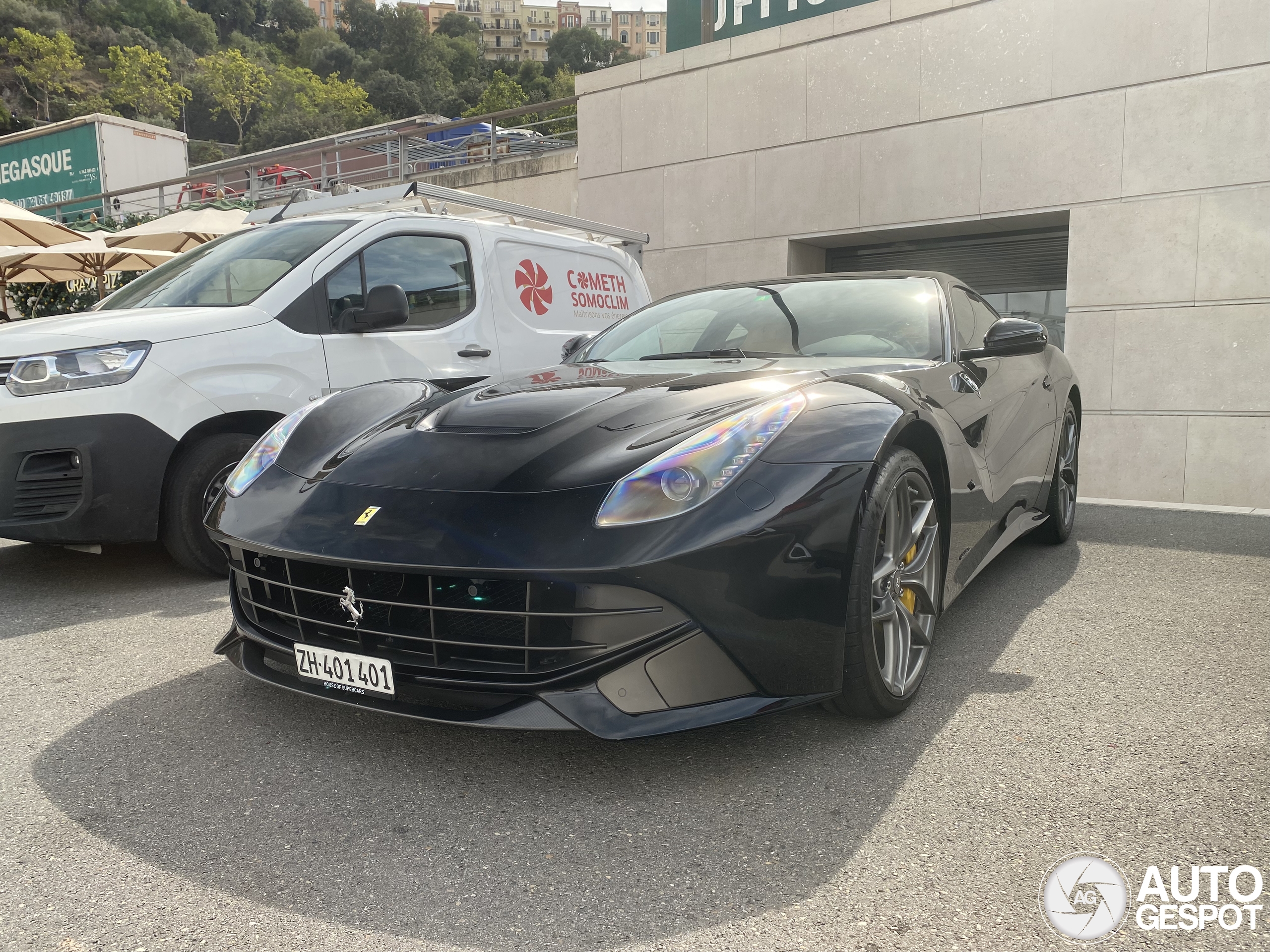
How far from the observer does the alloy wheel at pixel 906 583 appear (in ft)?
7.78

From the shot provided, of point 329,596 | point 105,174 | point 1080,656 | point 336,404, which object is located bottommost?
point 1080,656

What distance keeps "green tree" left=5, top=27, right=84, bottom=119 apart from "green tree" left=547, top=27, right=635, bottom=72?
55214 mm

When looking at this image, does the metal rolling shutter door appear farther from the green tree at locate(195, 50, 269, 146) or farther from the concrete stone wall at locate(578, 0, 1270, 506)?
the green tree at locate(195, 50, 269, 146)

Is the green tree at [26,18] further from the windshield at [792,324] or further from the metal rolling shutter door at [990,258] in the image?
the windshield at [792,324]

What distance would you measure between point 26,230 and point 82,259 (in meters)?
1.07

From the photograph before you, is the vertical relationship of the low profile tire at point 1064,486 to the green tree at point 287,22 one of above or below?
below

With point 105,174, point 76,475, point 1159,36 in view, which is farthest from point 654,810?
point 105,174

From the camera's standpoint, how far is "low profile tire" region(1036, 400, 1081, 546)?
14.8ft

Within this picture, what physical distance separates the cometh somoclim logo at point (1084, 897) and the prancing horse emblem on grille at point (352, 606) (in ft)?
5.04

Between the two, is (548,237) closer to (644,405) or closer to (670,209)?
(644,405)

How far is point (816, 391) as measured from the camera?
95.9 inches

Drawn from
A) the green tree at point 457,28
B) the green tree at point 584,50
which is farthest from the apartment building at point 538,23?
the green tree at point 584,50

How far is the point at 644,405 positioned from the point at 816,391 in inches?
18.3

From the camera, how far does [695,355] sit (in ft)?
10.9
